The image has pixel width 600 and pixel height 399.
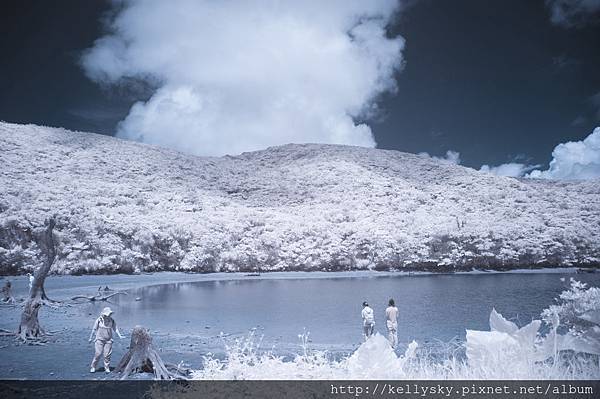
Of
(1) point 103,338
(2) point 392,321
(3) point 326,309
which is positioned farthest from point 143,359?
(3) point 326,309

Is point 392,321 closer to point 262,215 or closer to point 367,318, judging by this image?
point 367,318

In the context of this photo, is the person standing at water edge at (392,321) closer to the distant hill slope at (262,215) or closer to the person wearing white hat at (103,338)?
the person wearing white hat at (103,338)

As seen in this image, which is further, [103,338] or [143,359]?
[103,338]

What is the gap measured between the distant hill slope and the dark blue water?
16.6 meters

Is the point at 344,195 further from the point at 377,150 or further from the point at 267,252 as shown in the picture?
the point at 377,150

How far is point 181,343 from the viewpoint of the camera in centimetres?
1448

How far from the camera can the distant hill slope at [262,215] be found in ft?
153

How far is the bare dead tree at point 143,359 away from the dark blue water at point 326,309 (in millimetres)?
6640

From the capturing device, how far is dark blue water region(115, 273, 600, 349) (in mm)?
16766

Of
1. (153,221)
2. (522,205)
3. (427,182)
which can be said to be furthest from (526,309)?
(427,182)

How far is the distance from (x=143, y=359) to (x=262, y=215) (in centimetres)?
5480

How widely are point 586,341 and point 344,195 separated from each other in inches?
2811

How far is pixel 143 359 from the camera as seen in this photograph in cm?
886

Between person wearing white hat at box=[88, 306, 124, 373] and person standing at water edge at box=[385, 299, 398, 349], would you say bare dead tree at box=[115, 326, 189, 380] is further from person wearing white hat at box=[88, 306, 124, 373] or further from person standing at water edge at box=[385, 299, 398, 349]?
person standing at water edge at box=[385, 299, 398, 349]
